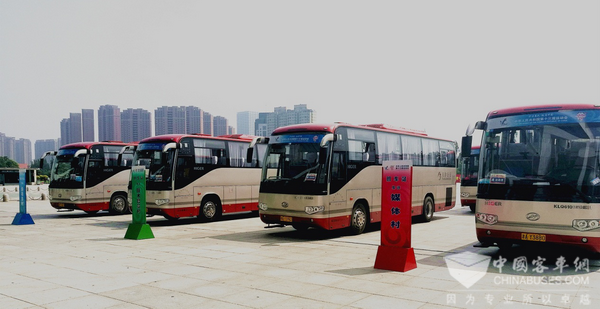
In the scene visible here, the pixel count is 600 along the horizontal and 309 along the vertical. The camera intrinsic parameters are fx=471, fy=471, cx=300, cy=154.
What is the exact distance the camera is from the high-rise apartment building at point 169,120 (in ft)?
144

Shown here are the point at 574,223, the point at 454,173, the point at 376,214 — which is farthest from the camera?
the point at 454,173

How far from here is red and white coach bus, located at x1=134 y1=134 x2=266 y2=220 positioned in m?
15.2

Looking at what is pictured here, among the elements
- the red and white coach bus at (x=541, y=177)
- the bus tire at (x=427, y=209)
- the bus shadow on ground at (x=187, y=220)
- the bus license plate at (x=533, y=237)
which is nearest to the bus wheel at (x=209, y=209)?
the bus shadow on ground at (x=187, y=220)

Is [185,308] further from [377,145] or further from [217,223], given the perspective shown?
[217,223]

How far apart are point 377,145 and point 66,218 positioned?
41.5 ft

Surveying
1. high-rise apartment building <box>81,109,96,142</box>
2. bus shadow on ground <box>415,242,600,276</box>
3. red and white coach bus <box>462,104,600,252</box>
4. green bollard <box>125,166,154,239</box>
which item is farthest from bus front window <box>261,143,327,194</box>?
high-rise apartment building <box>81,109,96,142</box>

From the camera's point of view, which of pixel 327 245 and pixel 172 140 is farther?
pixel 172 140

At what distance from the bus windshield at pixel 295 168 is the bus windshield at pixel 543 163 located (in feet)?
13.1

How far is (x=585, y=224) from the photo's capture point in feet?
25.2

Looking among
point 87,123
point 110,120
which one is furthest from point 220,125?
point 87,123

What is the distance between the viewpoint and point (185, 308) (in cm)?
578

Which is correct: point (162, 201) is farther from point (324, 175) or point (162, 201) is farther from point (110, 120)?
point (110, 120)

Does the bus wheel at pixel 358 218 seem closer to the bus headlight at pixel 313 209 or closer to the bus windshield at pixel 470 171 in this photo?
the bus headlight at pixel 313 209

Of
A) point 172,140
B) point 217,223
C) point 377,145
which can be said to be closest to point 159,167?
point 172,140
